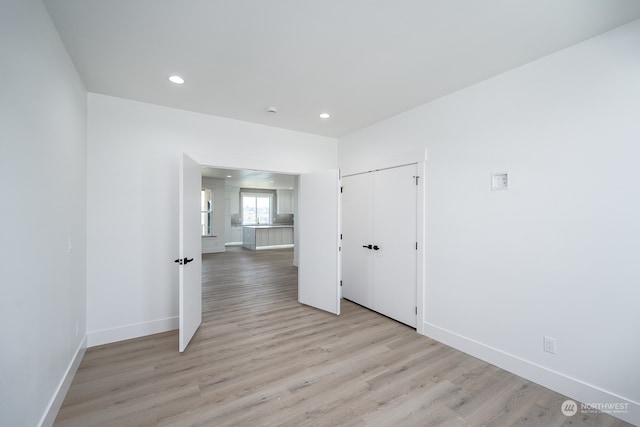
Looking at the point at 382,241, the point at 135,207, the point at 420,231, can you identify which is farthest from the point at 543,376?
the point at 135,207

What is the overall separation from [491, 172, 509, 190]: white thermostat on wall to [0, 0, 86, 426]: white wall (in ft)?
11.6

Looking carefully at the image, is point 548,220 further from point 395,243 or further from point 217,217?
point 217,217

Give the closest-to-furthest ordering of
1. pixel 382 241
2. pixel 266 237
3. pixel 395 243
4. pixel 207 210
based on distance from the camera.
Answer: pixel 395 243, pixel 382 241, pixel 207 210, pixel 266 237

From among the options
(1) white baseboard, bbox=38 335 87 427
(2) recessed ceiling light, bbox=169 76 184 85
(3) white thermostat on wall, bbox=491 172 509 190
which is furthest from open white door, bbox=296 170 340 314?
(1) white baseboard, bbox=38 335 87 427

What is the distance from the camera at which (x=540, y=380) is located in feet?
7.37

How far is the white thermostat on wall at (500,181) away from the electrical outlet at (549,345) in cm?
137

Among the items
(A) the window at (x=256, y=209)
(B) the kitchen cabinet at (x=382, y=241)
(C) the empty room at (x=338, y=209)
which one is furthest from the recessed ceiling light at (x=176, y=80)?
(A) the window at (x=256, y=209)

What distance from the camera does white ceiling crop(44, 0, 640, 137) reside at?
170 centimetres

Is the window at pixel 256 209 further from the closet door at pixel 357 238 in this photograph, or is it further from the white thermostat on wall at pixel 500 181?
the white thermostat on wall at pixel 500 181

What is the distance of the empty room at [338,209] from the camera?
1.72m

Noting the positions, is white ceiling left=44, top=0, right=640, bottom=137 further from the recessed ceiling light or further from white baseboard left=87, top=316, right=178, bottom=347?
white baseboard left=87, top=316, right=178, bottom=347

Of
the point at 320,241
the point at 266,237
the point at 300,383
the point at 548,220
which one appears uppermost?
the point at 548,220

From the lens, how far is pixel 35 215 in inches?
62.8

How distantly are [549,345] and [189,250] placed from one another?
364 centimetres
